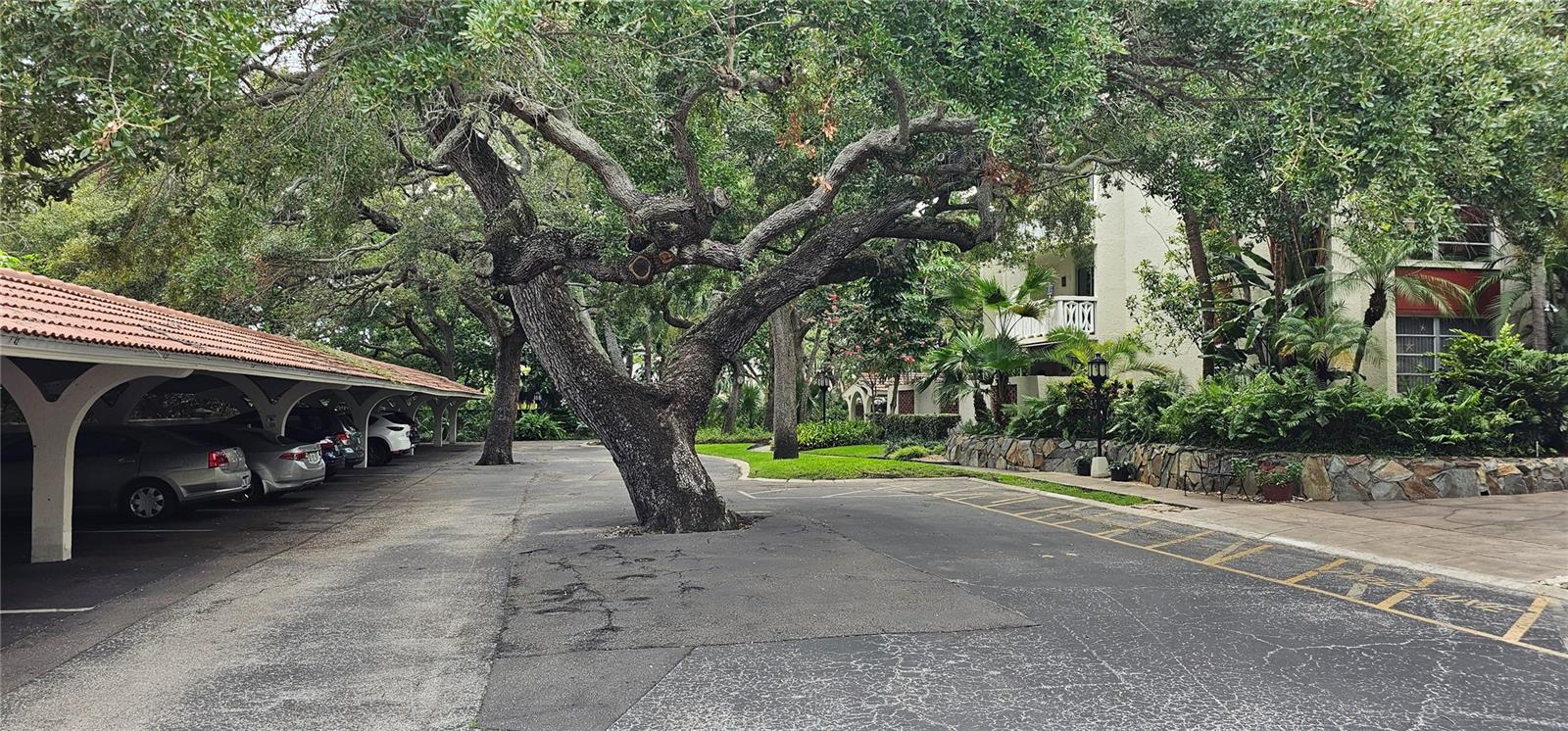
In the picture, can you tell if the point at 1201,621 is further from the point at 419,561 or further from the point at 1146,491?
the point at 1146,491

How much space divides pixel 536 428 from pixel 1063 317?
2968 cm

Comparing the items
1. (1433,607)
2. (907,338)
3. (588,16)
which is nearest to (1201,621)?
(1433,607)

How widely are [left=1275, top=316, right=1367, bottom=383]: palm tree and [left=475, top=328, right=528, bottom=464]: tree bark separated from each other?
60.9 ft

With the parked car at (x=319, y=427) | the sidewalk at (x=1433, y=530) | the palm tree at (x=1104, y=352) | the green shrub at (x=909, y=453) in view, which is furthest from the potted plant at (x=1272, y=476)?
the parked car at (x=319, y=427)

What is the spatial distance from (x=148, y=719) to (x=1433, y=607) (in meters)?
8.97

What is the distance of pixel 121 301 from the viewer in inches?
487

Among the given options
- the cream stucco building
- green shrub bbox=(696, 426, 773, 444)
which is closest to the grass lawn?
the cream stucco building

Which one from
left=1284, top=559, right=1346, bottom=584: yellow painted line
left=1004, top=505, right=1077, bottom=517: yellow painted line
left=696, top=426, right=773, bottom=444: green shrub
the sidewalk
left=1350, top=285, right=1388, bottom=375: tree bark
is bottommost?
left=696, top=426, right=773, bottom=444: green shrub

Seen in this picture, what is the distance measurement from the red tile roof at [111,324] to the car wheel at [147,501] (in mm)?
2301

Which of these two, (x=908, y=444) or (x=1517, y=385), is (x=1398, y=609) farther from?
(x=908, y=444)

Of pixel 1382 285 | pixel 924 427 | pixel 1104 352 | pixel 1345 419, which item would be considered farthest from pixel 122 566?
pixel 924 427

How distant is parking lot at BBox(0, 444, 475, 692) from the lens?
664 centimetres

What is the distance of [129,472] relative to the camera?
1276 cm

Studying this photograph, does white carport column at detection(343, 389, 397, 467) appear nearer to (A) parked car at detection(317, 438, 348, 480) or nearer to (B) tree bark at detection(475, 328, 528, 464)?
(A) parked car at detection(317, 438, 348, 480)
